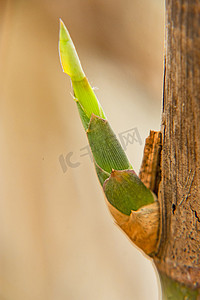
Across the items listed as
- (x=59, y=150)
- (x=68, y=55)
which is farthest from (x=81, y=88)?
(x=59, y=150)

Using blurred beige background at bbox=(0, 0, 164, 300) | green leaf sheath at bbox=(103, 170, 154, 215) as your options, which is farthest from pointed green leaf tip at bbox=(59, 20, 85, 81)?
blurred beige background at bbox=(0, 0, 164, 300)

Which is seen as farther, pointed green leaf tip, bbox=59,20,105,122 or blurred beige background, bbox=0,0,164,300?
blurred beige background, bbox=0,0,164,300

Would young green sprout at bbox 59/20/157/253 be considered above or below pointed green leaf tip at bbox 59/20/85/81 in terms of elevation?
below

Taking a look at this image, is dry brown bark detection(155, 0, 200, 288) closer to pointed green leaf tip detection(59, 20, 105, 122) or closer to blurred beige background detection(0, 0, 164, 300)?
pointed green leaf tip detection(59, 20, 105, 122)

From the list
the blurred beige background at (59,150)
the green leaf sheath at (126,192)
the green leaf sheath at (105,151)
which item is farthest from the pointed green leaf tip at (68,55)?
the blurred beige background at (59,150)

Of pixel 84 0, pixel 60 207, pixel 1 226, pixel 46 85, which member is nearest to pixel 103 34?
pixel 84 0

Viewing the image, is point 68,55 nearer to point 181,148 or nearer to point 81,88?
point 81,88
